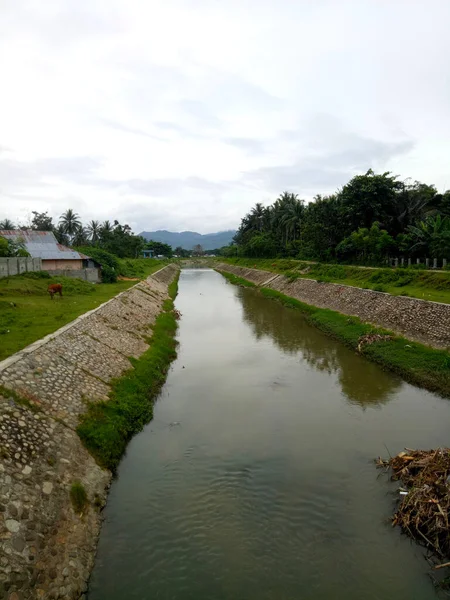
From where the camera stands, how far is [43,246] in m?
46.3

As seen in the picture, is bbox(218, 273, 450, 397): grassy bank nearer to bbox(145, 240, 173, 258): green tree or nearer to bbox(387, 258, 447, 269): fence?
bbox(387, 258, 447, 269): fence

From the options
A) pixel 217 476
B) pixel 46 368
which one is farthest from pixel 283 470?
pixel 46 368

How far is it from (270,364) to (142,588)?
1343cm

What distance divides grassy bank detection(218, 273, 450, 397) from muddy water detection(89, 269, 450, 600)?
71 cm

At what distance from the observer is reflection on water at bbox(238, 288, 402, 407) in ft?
53.0

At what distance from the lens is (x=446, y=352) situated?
17.4 metres

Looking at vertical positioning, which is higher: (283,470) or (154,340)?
(154,340)

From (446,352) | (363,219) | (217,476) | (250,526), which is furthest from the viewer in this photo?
(363,219)

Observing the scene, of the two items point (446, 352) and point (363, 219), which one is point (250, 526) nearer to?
point (446, 352)

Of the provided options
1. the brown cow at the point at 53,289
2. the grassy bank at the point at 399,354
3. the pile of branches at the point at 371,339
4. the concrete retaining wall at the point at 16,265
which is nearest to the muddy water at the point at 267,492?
the grassy bank at the point at 399,354

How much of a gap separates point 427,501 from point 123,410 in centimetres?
865

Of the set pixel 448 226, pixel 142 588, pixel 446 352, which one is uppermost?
pixel 448 226

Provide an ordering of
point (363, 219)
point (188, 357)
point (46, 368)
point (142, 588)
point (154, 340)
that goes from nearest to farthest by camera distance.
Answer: point (142, 588), point (46, 368), point (188, 357), point (154, 340), point (363, 219)

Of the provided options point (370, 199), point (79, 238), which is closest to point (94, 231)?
point (79, 238)
